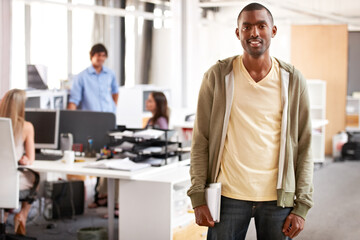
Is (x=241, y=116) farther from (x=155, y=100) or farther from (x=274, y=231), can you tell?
(x=155, y=100)

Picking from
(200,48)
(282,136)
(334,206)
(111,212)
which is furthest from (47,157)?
(200,48)

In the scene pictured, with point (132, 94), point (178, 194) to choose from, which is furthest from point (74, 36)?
point (178, 194)

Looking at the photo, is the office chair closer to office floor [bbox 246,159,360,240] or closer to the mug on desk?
the mug on desk

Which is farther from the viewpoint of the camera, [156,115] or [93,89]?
[93,89]

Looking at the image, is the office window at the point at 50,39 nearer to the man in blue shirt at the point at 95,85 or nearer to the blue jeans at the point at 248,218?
the man in blue shirt at the point at 95,85

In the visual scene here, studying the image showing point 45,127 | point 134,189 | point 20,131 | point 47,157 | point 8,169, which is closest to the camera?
point 134,189

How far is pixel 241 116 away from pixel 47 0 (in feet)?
17.7

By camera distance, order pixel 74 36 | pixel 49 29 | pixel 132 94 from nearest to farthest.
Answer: pixel 132 94, pixel 49 29, pixel 74 36

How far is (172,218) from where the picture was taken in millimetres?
3990

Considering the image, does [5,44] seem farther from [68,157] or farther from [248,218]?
[248,218]

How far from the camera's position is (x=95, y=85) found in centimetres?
678

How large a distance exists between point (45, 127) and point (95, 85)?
1.79 meters

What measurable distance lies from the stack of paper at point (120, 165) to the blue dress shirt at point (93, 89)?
88.1 inches

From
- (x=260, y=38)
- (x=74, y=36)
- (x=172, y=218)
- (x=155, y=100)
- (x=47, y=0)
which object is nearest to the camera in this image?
(x=260, y=38)
